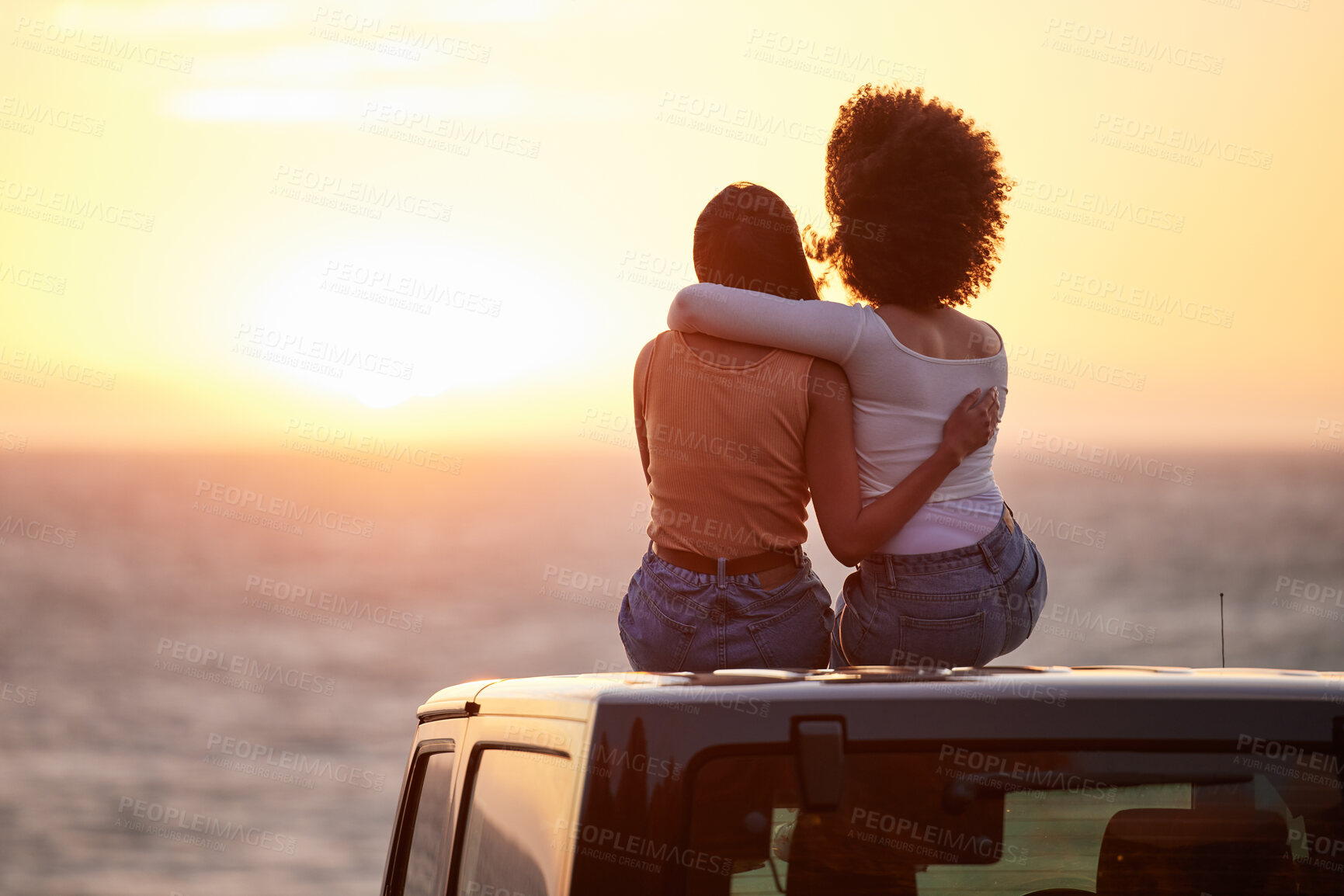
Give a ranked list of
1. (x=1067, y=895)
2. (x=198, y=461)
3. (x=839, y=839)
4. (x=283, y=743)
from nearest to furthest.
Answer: (x=839, y=839), (x=1067, y=895), (x=283, y=743), (x=198, y=461)

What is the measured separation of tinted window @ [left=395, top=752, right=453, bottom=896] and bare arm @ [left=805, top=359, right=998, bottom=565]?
3.14ft

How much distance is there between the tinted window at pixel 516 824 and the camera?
1.82m

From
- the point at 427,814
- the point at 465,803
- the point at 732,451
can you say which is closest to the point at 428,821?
the point at 427,814

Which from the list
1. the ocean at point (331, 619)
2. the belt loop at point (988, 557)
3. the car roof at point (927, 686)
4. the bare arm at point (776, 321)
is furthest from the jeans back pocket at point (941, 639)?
the ocean at point (331, 619)

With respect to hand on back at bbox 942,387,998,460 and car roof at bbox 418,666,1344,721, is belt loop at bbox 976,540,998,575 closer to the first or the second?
hand on back at bbox 942,387,998,460

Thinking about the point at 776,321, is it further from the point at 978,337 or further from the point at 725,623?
the point at 725,623

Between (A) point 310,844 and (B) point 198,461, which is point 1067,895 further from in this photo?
(B) point 198,461

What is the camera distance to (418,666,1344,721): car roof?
5.91 feet

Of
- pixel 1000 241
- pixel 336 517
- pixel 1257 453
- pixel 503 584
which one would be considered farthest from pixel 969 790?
pixel 1257 453

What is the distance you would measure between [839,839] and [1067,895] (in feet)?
1.69

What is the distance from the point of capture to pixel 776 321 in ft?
9.51

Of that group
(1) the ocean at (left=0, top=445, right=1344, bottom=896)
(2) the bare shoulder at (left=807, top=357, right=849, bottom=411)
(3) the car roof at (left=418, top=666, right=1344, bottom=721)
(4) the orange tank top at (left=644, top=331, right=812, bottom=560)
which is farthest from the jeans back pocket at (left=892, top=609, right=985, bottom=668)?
(1) the ocean at (left=0, top=445, right=1344, bottom=896)

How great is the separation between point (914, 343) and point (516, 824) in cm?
149

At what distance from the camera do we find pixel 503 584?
1813 inches
